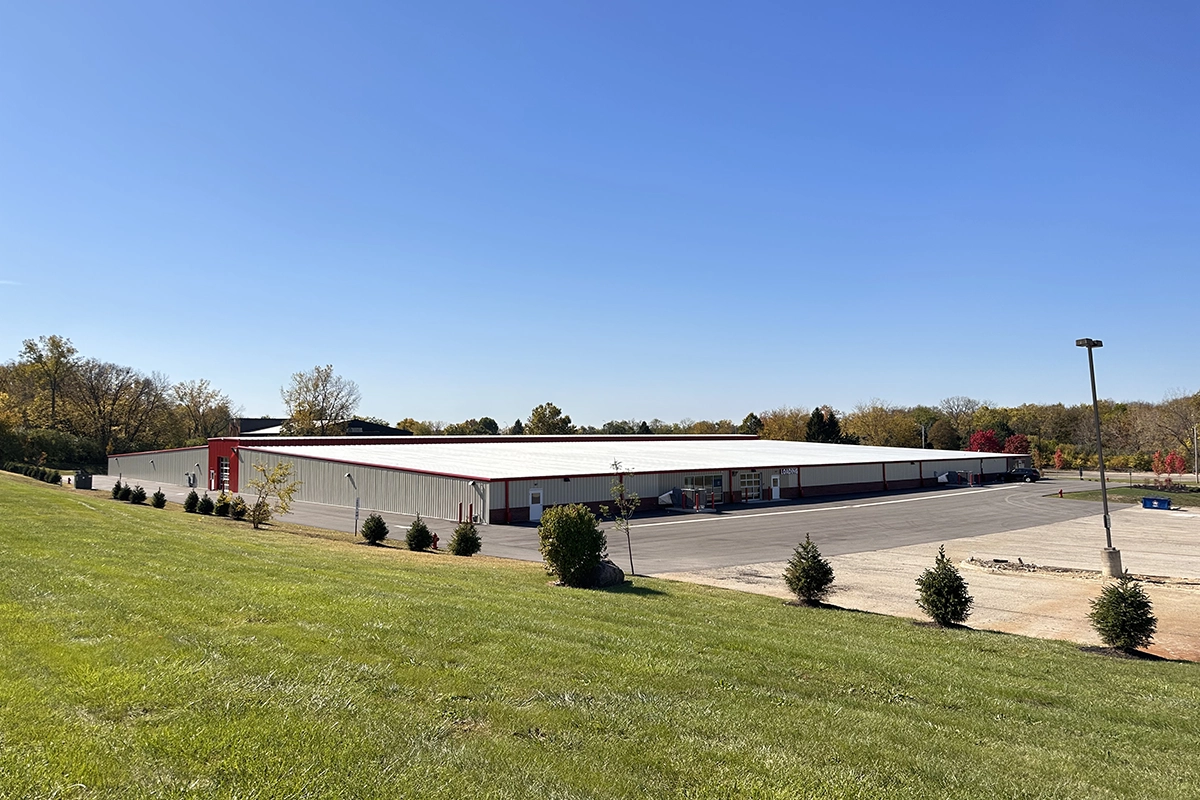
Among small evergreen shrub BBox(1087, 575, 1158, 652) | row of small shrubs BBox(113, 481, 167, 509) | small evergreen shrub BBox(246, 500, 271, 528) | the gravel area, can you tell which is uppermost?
row of small shrubs BBox(113, 481, 167, 509)

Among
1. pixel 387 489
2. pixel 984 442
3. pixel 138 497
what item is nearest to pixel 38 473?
pixel 138 497

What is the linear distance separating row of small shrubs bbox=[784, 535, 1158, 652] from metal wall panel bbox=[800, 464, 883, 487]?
1747 inches

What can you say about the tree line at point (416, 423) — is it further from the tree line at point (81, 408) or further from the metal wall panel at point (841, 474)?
the metal wall panel at point (841, 474)

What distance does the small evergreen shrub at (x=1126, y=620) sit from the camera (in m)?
14.7

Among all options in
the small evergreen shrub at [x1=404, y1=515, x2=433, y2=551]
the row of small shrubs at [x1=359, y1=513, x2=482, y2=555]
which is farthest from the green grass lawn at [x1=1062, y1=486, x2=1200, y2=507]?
the small evergreen shrub at [x1=404, y1=515, x2=433, y2=551]

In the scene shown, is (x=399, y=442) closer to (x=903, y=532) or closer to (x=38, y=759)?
(x=903, y=532)

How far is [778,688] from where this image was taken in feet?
30.7

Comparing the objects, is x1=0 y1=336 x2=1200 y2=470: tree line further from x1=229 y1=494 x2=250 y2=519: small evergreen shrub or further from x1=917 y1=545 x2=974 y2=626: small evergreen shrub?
x1=917 y1=545 x2=974 y2=626: small evergreen shrub

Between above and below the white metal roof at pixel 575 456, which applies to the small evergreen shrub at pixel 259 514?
below

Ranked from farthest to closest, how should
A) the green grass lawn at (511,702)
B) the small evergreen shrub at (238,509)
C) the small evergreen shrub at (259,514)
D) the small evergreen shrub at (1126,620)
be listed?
the small evergreen shrub at (238,509)
the small evergreen shrub at (259,514)
the small evergreen shrub at (1126,620)
the green grass lawn at (511,702)

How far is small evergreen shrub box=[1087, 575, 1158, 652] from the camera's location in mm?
14688

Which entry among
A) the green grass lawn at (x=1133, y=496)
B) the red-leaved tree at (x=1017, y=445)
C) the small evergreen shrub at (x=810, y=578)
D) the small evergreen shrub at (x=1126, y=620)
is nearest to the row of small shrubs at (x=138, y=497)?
the small evergreen shrub at (x=810, y=578)

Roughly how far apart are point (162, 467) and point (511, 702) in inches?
3140

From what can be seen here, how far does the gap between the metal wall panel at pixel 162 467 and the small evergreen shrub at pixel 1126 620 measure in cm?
6847
